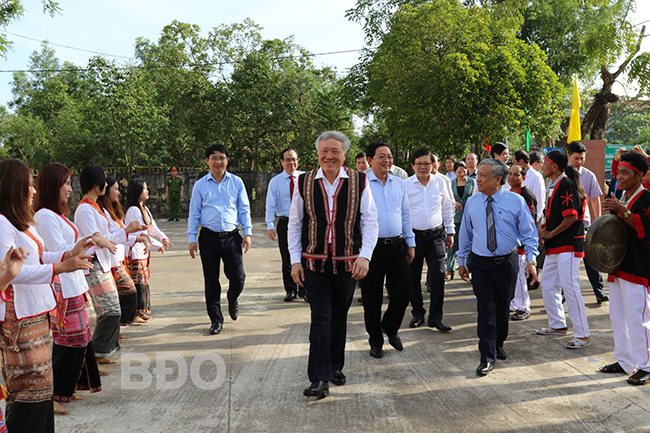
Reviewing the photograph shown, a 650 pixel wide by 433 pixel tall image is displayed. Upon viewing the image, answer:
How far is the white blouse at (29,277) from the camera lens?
9.39ft

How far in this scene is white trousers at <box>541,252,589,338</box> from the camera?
5383 millimetres

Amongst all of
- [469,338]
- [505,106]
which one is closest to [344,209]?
[469,338]

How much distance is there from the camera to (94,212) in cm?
488

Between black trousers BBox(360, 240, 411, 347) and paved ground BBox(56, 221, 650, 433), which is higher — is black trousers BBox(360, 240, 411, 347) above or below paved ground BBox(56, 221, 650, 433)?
above

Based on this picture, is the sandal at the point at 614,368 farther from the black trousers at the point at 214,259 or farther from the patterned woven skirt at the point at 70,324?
the patterned woven skirt at the point at 70,324

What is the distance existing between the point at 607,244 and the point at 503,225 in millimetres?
867

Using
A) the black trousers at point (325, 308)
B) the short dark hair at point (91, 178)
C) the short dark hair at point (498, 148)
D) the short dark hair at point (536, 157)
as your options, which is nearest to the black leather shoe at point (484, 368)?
the black trousers at point (325, 308)

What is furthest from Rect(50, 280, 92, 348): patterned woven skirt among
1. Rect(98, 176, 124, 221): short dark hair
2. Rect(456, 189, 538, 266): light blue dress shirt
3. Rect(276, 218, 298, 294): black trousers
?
Rect(276, 218, 298, 294): black trousers

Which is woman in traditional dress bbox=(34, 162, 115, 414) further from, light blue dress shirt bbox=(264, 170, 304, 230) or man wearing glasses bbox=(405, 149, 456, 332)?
light blue dress shirt bbox=(264, 170, 304, 230)

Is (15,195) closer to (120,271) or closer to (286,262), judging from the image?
(120,271)

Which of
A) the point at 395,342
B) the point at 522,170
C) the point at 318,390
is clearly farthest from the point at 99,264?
the point at 522,170

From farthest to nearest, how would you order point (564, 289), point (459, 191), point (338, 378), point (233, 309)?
1. point (459, 191)
2. point (233, 309)
3. point (564, 289)
4. point (338, 378)

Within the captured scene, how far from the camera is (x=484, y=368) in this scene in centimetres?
466

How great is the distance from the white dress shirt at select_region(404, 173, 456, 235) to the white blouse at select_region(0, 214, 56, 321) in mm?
4109
